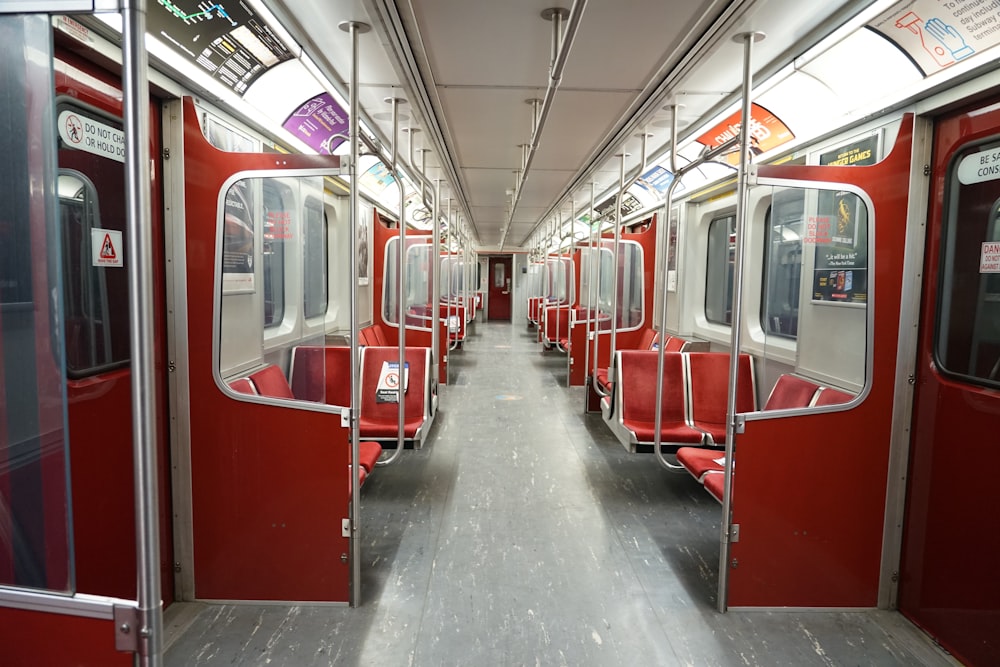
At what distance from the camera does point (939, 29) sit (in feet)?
8.46

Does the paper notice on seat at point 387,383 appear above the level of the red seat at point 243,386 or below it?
below

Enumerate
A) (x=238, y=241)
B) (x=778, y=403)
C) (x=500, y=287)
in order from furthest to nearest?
(x=500, y=287) → (x=778, y=403) → (x=238, y=241)

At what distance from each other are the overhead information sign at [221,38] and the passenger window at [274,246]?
73 centimetres

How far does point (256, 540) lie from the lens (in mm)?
2723

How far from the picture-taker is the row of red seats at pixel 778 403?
3.22m

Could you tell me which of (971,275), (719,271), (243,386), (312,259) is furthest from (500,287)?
(971,275)

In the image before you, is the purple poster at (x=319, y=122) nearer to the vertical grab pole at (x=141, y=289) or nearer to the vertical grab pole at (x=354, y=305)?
the vertical grab pole at (x=354, y=305)

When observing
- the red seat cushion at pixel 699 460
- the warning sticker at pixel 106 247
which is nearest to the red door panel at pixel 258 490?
the warning sticker at pixel 106 247

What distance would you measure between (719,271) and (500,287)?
16.5m

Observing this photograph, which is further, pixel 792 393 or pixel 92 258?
pixel 792 393

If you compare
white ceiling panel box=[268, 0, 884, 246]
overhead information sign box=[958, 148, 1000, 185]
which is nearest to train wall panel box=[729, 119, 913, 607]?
overhead information sign box=[958, 148, 1000, 185]

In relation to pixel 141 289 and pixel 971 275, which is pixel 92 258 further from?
pixel 971 275

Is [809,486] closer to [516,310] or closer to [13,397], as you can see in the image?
[13,397]

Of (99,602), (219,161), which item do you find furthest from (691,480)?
(99,602)
